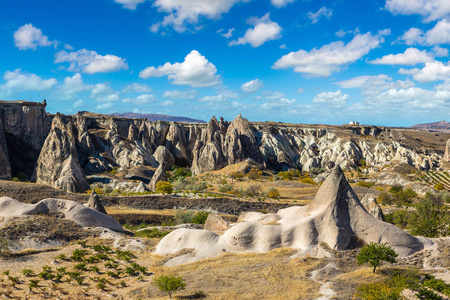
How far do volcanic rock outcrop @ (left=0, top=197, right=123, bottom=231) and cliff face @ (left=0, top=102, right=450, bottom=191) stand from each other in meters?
16.0

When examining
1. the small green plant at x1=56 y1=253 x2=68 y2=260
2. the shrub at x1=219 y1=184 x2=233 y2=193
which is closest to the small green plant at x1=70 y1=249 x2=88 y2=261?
the small green plant at x1=56 y1=253 x2=68 y2=260

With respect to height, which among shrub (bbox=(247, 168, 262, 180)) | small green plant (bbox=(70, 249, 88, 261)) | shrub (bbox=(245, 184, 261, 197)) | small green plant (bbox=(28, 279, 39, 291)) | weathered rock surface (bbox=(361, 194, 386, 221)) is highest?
weathered rock surface (bbox=(361, 194, 386, 221))

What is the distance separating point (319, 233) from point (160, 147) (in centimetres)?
6046

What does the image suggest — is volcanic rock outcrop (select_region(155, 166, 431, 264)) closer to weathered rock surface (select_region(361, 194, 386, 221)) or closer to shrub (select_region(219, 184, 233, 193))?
weathered rock surface (select_region(361, 194, 386, 221))

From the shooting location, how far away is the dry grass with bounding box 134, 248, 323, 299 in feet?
39.6

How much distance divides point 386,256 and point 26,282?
45.9 feet

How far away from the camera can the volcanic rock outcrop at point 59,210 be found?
20547mm

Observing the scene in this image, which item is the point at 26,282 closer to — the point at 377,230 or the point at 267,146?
the point at 377,230

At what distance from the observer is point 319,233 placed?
16.2m

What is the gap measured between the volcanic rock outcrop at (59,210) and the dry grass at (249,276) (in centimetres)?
791

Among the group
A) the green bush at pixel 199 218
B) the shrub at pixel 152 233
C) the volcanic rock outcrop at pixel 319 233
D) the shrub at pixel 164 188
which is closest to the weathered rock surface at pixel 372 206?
the volcanic rock outcrop at pixel 319 233

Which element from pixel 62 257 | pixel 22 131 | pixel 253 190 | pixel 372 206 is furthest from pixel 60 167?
pixel 372 206

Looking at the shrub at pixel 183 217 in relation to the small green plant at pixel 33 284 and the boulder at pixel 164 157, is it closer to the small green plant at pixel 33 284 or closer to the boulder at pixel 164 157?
the small green plant at pixel 33 284

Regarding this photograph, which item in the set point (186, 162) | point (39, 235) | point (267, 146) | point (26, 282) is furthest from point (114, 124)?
point (26, 282)
